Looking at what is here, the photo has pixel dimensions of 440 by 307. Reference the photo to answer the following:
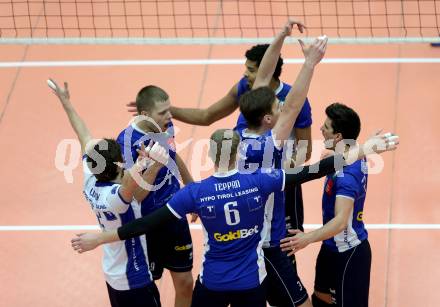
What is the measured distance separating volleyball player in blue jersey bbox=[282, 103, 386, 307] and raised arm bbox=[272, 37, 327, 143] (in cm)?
44

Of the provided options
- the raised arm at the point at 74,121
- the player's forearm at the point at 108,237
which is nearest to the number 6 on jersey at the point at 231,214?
the player's forearm at the point at 108,237

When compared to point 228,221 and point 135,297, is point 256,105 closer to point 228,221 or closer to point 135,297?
point 228,221

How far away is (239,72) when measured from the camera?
39.5ft

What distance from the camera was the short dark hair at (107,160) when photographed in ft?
20.0

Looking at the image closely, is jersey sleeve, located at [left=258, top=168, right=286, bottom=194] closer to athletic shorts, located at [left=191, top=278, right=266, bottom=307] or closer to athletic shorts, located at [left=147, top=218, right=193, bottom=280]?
athletic shorts, located at [left=191, top=278, right=266, bottom=307]

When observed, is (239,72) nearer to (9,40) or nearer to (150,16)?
(150,16)

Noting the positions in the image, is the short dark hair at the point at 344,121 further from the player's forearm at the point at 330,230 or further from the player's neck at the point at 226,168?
the player's neck at the point at 226,168

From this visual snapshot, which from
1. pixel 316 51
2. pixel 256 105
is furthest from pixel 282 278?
pixel 316 51

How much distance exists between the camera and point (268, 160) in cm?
633

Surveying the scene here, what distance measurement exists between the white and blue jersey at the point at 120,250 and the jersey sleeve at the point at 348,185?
5.19ft

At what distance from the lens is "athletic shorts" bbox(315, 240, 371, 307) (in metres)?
6.72

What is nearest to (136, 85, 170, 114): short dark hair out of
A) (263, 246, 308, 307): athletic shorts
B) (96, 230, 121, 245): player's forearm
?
(96, 230, 121, 245): player's forearm

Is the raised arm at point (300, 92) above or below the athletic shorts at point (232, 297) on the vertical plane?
above

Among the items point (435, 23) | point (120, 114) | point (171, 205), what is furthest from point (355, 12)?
point (171, 205)
